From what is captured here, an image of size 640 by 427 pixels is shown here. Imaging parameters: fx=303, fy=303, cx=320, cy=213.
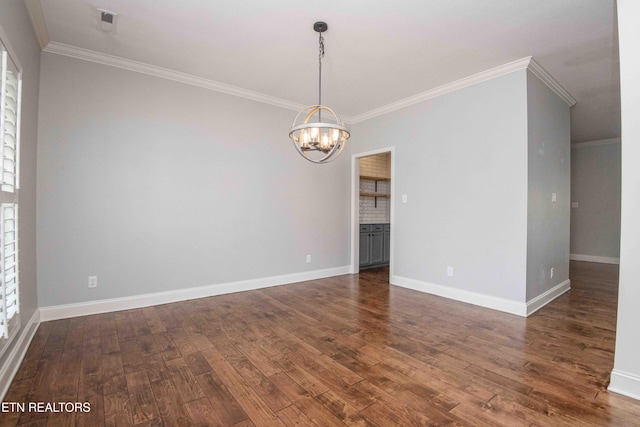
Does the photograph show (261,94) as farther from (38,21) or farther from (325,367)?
(325,367)

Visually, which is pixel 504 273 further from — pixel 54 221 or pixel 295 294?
pixel 54 221

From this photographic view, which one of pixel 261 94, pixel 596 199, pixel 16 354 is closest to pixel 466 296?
pixel 261 94

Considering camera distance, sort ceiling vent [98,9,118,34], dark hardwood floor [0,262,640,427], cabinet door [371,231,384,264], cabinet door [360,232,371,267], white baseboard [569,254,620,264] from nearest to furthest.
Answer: dark hardwood floor [0,262,640,427]
ceiling vent [98,9,118,34]
cabinet door [360,232,371,267]
cabinet door [371,231,384,264]
white baseboard [569,254,620,264]

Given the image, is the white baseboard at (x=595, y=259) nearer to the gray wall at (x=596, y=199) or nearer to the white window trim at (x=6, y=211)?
the gray wall at (x=596, y=199)

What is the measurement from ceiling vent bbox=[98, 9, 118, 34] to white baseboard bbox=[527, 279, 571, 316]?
4988mm

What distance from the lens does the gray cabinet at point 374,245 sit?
583 cm

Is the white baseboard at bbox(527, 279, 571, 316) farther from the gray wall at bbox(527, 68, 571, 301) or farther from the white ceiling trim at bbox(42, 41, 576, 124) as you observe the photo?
the white ceiling trim at bbox(42, 41, 576, 124)

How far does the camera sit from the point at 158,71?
3.62 meters

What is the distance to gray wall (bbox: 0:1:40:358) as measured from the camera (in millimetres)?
2291

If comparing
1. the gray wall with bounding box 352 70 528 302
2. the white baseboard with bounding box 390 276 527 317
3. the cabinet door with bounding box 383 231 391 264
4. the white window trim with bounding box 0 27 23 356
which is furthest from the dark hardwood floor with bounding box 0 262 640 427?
the cabinet door with bounding box 383 231 391 264

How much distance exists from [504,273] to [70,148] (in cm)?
492

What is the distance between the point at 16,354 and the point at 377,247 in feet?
16.9

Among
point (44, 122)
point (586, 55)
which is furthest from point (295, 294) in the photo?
point (586, 55)

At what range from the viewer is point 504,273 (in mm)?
3471
